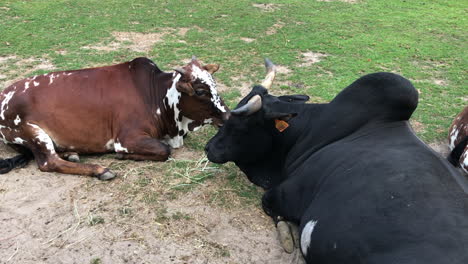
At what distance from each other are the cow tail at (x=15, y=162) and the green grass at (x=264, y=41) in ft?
4.46

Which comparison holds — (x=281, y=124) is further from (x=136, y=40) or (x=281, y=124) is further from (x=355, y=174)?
(x=136, y=40)

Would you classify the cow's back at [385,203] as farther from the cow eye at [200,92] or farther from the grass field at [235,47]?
the cow eye at [200,92]

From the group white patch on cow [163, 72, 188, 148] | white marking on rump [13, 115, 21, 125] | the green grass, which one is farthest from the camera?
the green grass

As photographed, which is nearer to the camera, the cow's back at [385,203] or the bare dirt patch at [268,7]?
the cow's back at [385,203]

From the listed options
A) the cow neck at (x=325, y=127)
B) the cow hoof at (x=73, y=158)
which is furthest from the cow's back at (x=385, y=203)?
the cow hoof at (x=73, y=158)

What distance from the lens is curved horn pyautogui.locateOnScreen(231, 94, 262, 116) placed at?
3.84m

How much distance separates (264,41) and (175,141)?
→ 427 centimetres

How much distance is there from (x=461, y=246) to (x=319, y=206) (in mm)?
1047

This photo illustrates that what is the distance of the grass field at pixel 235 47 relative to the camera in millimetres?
4723

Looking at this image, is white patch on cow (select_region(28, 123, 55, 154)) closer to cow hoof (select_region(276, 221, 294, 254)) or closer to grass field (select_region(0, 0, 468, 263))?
grass field (select_region(0, 0, 468, 263))

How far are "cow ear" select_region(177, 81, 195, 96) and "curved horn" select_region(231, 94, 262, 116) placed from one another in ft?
3.49

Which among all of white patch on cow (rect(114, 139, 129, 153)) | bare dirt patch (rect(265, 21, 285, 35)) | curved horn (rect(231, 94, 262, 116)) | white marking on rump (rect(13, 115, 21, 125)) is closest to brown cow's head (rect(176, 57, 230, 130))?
white patch on cow (rect(114, 139, 129, 153))

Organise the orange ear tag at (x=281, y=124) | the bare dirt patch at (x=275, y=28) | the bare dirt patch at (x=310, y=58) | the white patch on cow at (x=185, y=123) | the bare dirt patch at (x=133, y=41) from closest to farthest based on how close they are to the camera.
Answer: the orange ear tag at (x=281, y=124) → the white patch on cow at (x=185, y=123) → the bare dirt patch at (x=310, y=58) → the bare dirt patch at (x=133, y=41) → the bare dirt patch at (x=275, y=28)

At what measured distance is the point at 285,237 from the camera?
146 inches
